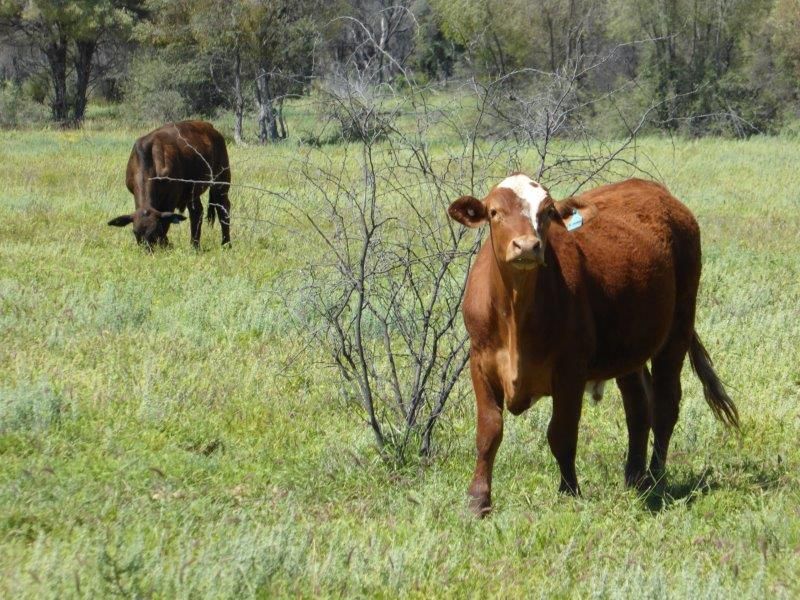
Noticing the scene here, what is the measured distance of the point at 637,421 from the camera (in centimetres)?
668

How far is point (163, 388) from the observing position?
24.7ft

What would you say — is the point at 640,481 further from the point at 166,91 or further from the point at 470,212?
the point at 166,91

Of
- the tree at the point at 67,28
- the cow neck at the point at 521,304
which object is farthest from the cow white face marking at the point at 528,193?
the tree at the point at 67,28

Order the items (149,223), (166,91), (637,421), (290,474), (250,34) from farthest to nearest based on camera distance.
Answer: (166,91), (250,34), (149,223), (637,421), (290,474)

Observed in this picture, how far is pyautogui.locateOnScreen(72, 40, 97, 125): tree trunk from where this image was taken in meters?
43.3

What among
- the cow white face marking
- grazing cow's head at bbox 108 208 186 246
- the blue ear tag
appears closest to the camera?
the cow white face marking

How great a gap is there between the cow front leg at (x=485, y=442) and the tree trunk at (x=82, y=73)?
39.5 m

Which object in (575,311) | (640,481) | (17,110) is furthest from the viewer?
(17,110)

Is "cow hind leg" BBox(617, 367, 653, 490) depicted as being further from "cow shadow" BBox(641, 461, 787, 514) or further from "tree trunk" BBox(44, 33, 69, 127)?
"tree trunk" BBox(44, 33, 69, 127)

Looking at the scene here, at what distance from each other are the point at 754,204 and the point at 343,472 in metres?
15.1

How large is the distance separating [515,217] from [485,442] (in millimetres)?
1168

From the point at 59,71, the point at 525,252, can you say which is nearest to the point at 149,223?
the point at 525,252

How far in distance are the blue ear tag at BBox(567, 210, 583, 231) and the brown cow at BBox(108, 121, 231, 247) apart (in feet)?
29.6

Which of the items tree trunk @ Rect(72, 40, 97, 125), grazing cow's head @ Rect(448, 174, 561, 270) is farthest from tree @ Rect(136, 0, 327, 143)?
grazing cow's head @ Rect(448, 174, 561, 270)
